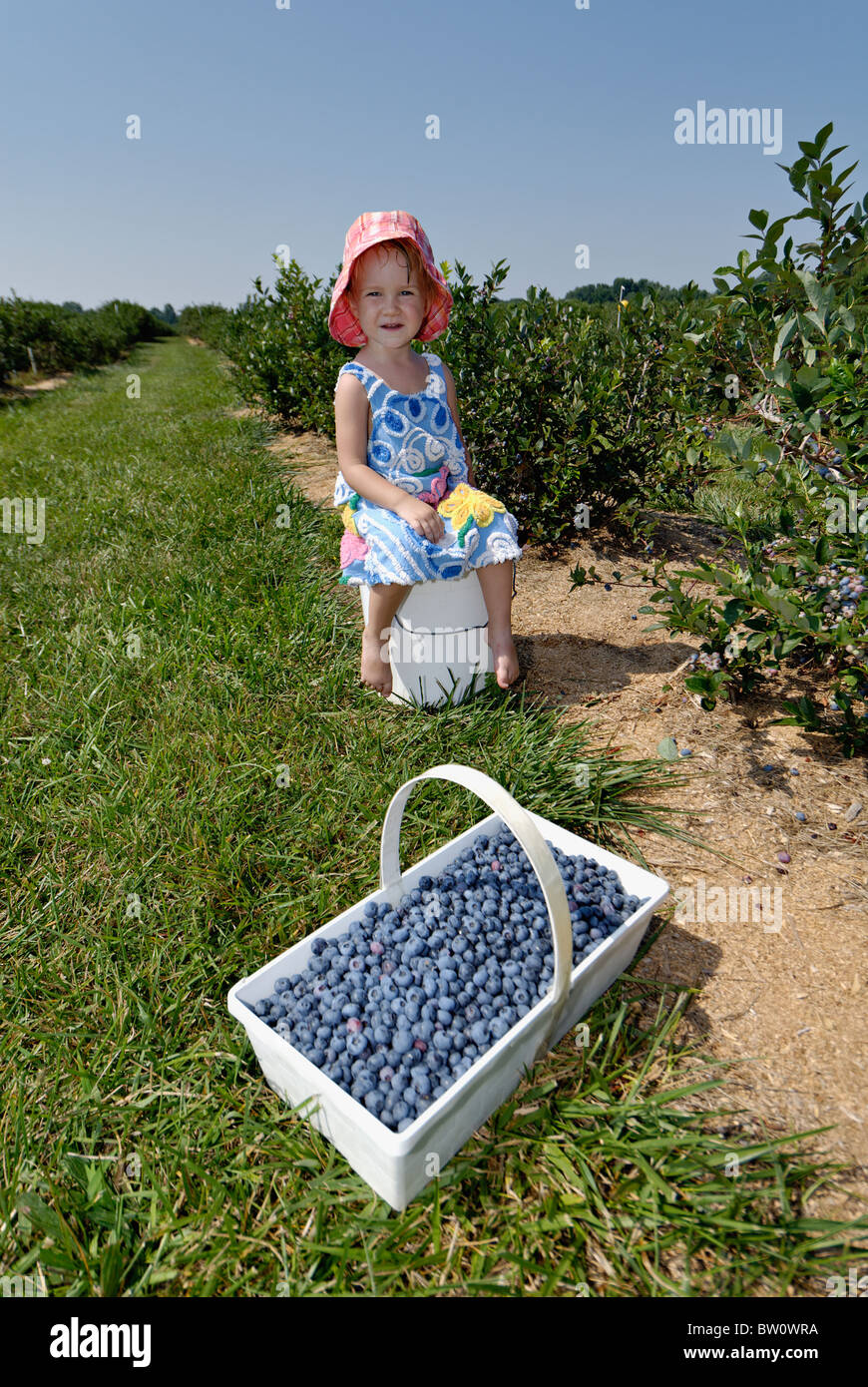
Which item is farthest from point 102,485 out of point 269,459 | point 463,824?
point 463,824

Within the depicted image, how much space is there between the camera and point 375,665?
9.58 ft

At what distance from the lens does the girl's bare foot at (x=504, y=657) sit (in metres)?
2.87

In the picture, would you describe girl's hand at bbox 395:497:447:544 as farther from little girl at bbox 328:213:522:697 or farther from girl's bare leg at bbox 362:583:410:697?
girl's bare leg at bbox 362:583:410:697

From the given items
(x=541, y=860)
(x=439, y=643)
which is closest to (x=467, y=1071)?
(x=541, y=860)

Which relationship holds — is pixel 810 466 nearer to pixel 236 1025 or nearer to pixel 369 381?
pixel 369 381

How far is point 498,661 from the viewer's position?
288cm

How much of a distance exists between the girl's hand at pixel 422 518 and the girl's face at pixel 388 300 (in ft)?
2.14

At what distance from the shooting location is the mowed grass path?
140cm

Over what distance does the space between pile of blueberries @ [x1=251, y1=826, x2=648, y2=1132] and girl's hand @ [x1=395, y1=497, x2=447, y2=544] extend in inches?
49.6

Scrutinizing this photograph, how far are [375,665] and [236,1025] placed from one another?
1513mm

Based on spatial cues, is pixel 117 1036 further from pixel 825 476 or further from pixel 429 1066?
pixel 825 476

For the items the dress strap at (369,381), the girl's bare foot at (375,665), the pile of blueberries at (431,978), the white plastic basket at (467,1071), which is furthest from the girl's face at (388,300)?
the pile of blueberries at (431,978)

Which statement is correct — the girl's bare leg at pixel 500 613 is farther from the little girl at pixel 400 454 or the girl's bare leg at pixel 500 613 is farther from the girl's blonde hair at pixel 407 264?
the girl's blonde hair at pixel 407 264

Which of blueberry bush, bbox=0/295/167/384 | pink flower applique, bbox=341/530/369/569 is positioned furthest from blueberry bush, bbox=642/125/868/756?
blueberry bush, bbox=0/295/167/384
